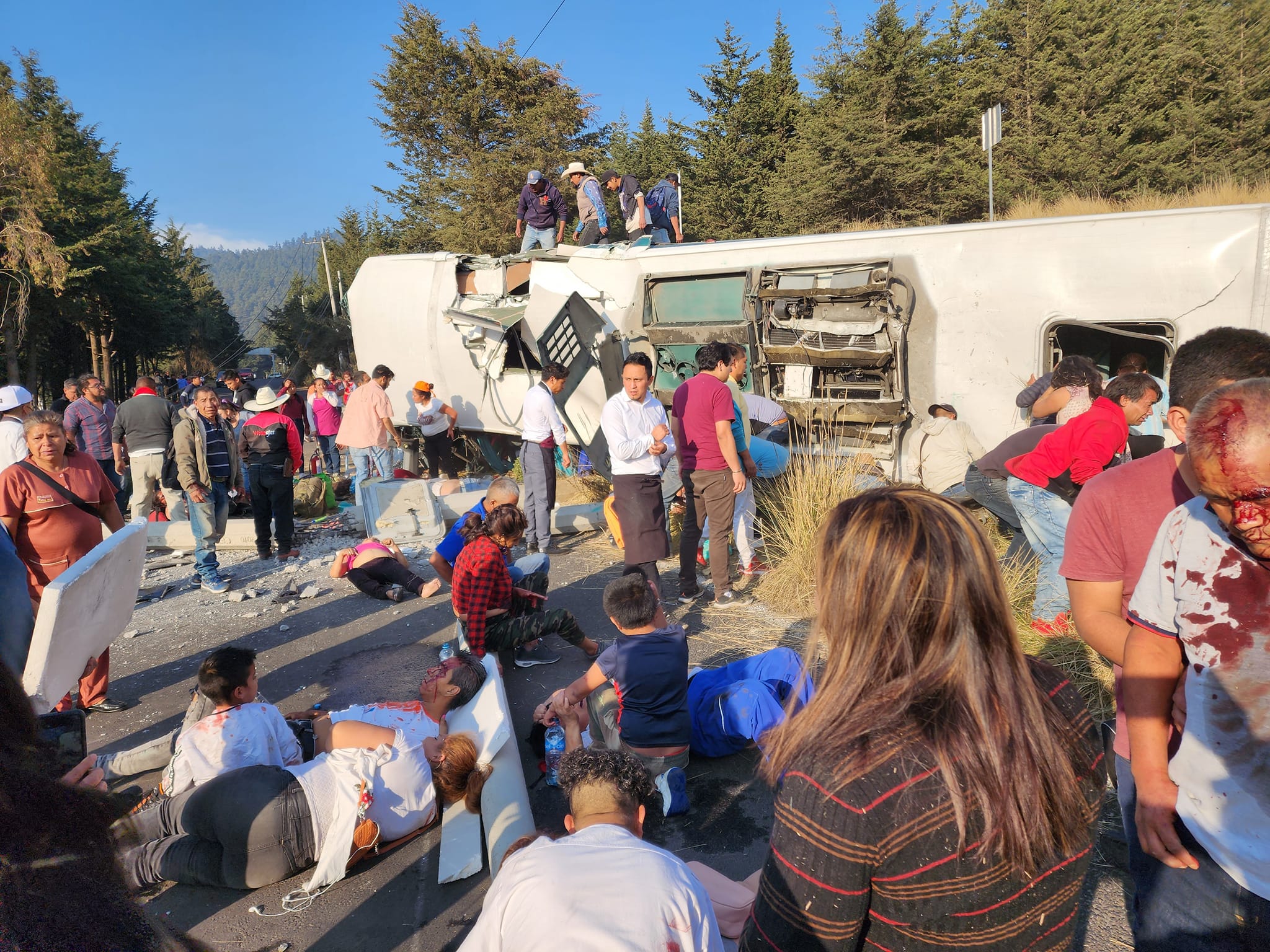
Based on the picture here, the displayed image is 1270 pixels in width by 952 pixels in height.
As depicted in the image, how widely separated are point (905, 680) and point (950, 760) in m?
0.13

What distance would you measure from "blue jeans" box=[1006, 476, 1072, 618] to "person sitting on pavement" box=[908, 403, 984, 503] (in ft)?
5.41

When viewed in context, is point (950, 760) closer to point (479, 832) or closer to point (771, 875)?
point (771, 875)

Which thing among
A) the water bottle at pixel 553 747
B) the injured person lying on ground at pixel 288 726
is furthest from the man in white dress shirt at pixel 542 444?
the water bottle at pixel 553 747

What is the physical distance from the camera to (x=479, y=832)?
3098 millimetres

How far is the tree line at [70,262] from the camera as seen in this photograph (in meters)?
18.2

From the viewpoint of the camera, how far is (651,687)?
3252 millimetres

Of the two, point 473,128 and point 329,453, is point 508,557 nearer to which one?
point 329,453

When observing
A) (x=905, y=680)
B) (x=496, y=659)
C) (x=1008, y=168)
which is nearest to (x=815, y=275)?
(x=496, y=659)

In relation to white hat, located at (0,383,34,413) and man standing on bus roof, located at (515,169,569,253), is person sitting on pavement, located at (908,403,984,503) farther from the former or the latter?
white hat, located at (0,383,34,413)

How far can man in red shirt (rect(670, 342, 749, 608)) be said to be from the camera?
5.26 m

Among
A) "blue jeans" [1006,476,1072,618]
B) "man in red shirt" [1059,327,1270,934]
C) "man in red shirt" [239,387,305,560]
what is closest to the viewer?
"man in red shirt" [1059,327,1270,934]

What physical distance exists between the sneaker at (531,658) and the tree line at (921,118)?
16.0m

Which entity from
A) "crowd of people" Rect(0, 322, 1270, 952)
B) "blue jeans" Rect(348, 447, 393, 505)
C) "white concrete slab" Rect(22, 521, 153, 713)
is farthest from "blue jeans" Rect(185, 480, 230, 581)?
"white concrete slab" Rect(22, 521, 153, 713)

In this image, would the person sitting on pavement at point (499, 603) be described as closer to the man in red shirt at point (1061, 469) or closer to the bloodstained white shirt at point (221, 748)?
the bloodstained white shirt at point (221, 748)
